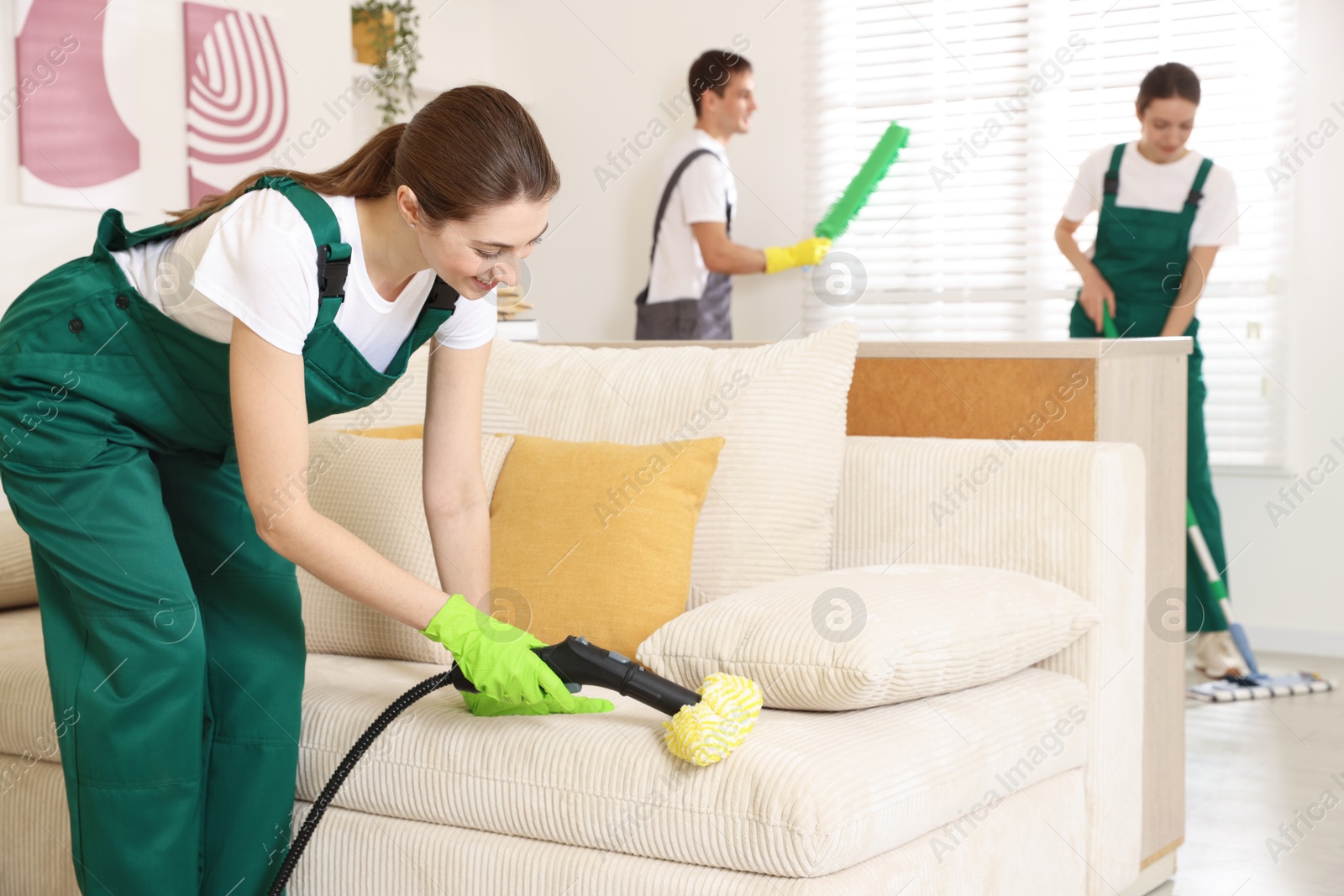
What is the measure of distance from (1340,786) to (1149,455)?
3.26 ft

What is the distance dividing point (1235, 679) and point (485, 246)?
2943mm

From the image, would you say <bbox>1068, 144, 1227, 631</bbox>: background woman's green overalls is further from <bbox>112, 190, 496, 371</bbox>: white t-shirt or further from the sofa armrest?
<bbox>112, 190, 496, 371</bbox>: white t-shirt

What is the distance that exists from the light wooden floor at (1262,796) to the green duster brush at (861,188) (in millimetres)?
1913

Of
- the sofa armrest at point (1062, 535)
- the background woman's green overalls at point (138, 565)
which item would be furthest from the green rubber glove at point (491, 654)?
the sofa armrest at point (1062, 535)

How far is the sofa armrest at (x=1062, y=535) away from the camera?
74.3 inches

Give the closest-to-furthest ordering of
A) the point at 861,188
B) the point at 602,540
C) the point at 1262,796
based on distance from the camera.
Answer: the point at 602,540, the point at 1262,796, the point at 861,188

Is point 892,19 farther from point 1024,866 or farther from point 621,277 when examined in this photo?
point 1024,866

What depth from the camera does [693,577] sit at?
1959 millimetres

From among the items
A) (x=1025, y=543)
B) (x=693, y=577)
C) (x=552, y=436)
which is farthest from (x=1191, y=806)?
(x=552, y=436)

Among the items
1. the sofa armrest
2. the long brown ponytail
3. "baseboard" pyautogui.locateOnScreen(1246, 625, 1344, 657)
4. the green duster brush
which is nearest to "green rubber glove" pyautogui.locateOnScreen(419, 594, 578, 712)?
the long brown ponytail

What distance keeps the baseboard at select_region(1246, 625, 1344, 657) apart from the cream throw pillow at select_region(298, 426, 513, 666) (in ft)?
9.74

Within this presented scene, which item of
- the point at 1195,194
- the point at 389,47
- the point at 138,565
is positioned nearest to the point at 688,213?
the point at 389,47

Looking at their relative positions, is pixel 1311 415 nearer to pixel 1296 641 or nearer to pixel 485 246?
pixel 1296 641

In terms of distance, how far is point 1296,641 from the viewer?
4.08 meters
